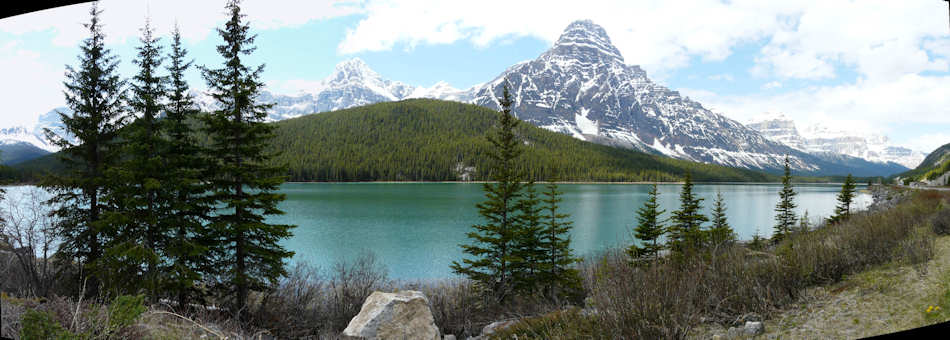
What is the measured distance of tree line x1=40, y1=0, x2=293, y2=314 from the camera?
10375mm

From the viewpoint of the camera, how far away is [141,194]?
10797 mm

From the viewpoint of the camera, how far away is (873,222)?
5.77 metres

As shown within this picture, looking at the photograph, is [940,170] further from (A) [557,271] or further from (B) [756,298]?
(B) [756,298]

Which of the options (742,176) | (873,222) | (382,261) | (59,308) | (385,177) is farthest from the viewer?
(742,176)

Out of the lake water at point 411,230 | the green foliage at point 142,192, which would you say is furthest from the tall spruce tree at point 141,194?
the lake water at point 411,230

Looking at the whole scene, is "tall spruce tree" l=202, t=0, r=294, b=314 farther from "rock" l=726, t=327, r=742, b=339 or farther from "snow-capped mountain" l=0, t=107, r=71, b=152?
"rock" l=726, t=327, r=742, b=339

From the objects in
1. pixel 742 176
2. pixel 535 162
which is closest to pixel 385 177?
pixel 535 162

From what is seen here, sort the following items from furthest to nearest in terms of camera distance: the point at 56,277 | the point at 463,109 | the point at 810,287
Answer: the point at 463,109 < the point at 56,277 < the point at 810,287

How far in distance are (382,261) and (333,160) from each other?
355ft

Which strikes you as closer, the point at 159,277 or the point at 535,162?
the point at 159,277

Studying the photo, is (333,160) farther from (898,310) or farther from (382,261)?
(898,310)

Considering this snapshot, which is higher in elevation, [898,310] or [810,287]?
[898,310]

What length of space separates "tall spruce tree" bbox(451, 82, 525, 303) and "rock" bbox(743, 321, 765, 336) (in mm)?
9948

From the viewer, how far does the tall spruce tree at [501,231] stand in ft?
44.5
